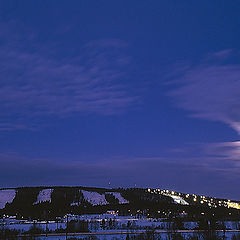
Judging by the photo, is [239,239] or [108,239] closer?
[239,239]

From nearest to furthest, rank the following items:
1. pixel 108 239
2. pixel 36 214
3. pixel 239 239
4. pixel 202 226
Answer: pixel 239 239
pixel 108 239
pixel 202 226
pixel 36 214

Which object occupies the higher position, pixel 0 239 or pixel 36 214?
pixel 36 214

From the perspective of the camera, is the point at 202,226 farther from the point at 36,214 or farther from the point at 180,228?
the point at 36,214

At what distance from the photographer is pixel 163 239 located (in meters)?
70.6

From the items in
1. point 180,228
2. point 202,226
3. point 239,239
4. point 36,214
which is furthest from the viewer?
point 36,214

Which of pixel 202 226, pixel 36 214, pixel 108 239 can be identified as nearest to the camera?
pixel 108 239

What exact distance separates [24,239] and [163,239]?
79.5 ft

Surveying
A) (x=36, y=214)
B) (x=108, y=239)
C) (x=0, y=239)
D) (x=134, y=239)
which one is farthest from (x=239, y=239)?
(x=36, y=214)

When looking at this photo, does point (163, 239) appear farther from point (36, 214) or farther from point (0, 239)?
point (36, 214)

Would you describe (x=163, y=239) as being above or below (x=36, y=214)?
below

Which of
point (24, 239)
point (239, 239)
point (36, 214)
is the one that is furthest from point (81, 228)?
point (36, 214)

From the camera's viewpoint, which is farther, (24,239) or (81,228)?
(81,228)

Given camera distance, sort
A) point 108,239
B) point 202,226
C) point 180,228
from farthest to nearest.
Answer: point 180,228, point 202,226, point 108,239

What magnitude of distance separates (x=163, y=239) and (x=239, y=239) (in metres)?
12.9
